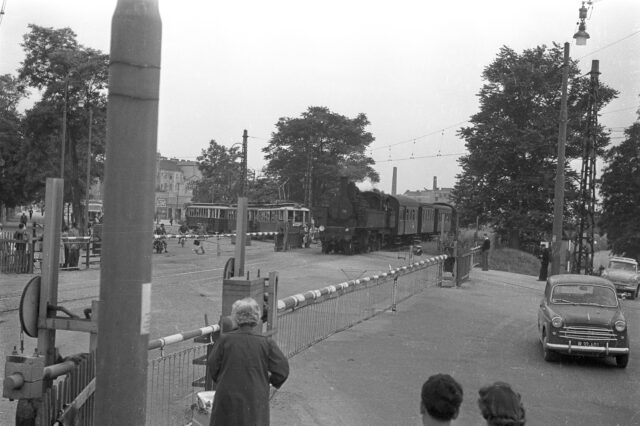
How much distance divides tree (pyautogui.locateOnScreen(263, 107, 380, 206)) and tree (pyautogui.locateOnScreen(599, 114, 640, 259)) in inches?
999

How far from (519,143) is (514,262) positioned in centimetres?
977

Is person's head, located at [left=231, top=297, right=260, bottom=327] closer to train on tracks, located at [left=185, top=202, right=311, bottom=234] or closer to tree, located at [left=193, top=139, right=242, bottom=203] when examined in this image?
train on tracks, located at [left=185, top=202, right=311, bottom=234]

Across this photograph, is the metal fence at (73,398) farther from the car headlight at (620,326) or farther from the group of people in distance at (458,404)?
the car headlight at (620,326)

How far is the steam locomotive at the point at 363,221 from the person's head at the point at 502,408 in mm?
27360

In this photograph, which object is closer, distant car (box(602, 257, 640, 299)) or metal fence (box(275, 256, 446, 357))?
metal fence (box(275, 256, 446, 357))

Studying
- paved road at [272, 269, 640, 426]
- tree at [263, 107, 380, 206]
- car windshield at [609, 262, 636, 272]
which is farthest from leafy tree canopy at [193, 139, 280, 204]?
paved road at [272, 269, 640, 426]

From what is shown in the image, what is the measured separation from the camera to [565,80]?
2294 cm

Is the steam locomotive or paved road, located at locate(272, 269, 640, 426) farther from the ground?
the steam locomotive

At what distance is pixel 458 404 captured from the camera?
10.9 ft

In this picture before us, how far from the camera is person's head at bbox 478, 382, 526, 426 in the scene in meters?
3.23

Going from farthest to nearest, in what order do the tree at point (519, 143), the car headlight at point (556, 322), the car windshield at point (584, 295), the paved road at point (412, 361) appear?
1. the tree at point (519, 143)
2. the car windshield at point (584, 295)
3. the car headlight at point (556, 322)
4. the paved road at point (412, 361)

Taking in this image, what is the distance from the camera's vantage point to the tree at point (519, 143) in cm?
4394

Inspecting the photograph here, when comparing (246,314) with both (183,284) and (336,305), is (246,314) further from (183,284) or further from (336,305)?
(183,284)

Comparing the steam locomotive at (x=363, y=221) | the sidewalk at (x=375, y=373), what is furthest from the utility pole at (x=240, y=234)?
the steam locomotive at (x=363, y=221)
